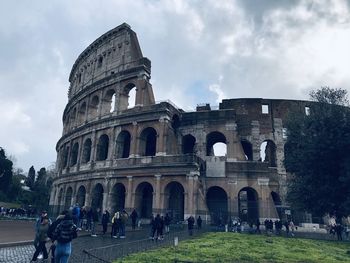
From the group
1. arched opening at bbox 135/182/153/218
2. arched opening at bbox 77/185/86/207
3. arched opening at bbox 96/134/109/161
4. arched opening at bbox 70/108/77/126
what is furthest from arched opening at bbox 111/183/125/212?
arched opening at bbox 70/108/77/126

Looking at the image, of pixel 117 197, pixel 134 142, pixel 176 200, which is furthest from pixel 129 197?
pixel 134 142

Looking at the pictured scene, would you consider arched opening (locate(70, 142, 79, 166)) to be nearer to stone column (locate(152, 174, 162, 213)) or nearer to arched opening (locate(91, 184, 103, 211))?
arched opening (locate(91, 184, 103, 211))

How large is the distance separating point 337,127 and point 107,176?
17607 mm

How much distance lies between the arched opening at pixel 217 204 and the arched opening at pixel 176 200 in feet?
8.12

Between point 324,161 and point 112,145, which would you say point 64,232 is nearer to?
point 324,161

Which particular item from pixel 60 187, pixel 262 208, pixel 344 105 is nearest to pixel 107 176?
Result: pixel 60 187

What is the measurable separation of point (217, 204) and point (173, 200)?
3824mm

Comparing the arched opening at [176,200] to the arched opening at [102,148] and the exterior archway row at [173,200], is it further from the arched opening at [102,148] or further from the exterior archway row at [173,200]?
the arched opening at [102,148]

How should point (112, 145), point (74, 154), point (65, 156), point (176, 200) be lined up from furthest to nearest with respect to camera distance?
point (65, 156), point (74, 154), point (112, 145), point (176, 200)

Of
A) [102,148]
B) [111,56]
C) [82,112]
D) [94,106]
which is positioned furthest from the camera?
[82,112]

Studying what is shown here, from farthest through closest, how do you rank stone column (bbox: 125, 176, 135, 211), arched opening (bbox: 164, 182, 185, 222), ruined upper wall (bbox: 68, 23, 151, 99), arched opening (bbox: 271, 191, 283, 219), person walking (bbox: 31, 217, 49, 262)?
ruined upper wall (bbox: 68, 23, 151, 99), arched opening (bbox: 271, 191, 283, 219), arched opening (bbox: 164, 182, 185, 222), stone column (bbox: 125, 176, 135, 211), person walking (bbox: 31, 217, 49, 262)

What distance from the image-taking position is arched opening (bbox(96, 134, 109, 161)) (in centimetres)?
2653

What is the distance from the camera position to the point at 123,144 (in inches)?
1013

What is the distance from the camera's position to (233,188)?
23.1 m
